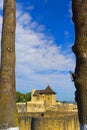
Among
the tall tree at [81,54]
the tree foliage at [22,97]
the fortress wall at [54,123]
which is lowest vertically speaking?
the fortress wall at [54,123]

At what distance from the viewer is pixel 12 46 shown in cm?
809

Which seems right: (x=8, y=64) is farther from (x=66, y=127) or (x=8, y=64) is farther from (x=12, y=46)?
(x=66, y=127)

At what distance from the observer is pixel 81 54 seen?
14.1 feet

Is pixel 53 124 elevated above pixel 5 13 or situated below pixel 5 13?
below

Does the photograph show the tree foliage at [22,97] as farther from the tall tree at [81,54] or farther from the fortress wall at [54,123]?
the tall tree at [81,54]

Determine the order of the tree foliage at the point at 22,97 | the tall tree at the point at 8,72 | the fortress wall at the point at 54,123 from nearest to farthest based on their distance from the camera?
the tall tree at the point at 8,72
the fortress wall at the point at 54,123
the tree foliage at the point at 22,97

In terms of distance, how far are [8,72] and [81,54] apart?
376 cm

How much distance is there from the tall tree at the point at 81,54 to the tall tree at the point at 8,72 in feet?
11.6

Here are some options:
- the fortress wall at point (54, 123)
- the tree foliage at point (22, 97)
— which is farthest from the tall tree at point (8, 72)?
the tree foliage at point (22, 97)

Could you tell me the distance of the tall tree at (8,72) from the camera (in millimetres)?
7676

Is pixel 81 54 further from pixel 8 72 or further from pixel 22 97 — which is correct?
pixel 22 97

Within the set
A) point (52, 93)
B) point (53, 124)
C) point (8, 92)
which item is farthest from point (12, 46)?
point (52, 93)

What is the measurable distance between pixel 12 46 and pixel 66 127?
1457cm

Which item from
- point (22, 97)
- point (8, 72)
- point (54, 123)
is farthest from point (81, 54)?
point (22, 97)
